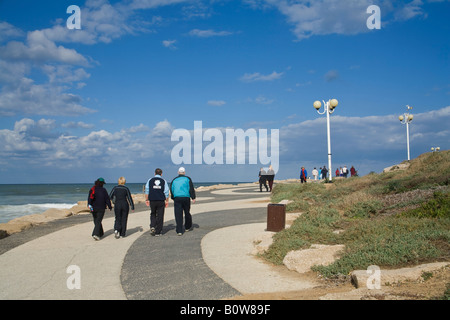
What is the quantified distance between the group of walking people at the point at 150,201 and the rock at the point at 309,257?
4.36m

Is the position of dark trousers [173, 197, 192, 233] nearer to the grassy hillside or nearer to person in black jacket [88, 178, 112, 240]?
person in black jacket [88, 178, 112, 240]

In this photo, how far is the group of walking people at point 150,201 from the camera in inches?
430

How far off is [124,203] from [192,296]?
20.0 feet

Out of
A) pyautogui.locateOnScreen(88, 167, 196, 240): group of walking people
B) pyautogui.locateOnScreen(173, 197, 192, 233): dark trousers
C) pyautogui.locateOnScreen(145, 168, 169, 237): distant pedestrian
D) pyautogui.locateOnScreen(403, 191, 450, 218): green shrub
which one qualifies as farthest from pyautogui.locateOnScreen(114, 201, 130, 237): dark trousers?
pyautogui.locateOnScreen(403, 191, 450, 218): green shrub

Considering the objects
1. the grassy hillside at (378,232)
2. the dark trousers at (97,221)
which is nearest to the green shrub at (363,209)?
the grassy hillside at (378,232)

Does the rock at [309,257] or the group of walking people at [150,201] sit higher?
the group of walking people at [150,201]

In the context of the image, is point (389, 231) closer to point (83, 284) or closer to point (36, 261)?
point (83, 284)

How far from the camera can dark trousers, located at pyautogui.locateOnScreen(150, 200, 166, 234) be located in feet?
36.6

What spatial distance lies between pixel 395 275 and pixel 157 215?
7249mm

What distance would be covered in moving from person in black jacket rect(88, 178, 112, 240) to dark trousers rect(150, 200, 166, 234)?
1.23 metres

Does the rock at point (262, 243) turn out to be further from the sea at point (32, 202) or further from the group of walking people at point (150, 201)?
the sea at point (32, 202)

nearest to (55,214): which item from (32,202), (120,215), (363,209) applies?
(120,215)

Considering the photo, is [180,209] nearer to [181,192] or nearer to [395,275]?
[181,192]
